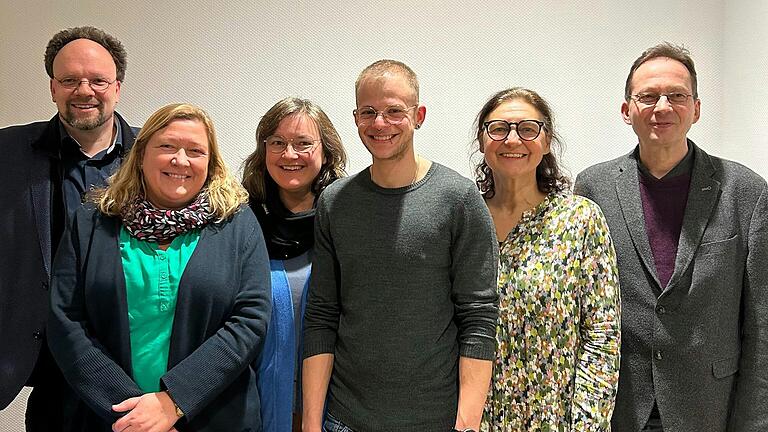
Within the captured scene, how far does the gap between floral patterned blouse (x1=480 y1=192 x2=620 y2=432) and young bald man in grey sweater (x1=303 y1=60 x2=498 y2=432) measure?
0.37ft

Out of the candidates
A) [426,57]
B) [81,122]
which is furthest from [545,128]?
[81,122]

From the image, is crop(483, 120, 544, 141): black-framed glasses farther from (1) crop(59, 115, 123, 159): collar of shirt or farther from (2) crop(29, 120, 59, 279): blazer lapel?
(2) crop(29, 120, 59, 279): blazer lapel

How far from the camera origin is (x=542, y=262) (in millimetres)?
1966

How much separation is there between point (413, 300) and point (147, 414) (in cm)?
74

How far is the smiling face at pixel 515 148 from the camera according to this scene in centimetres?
204

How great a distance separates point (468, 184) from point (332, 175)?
0.61 m

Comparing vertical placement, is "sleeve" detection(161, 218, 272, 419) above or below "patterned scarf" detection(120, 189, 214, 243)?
below

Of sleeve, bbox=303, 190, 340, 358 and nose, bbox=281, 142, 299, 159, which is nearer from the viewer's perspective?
sleeve, bbox=303, 190, 340, 358

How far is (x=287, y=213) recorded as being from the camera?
2.30 m

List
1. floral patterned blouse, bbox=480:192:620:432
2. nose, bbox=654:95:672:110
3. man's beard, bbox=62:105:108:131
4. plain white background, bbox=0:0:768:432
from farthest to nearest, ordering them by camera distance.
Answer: plain white background, bbox=0:0:768:432 < man's beard, bbox=62:105:108:131 < nose, bbox=654:95:672:110 < floral patterned blouse, bbox=480:192:620:432

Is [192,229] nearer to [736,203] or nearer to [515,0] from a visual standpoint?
[736,203]

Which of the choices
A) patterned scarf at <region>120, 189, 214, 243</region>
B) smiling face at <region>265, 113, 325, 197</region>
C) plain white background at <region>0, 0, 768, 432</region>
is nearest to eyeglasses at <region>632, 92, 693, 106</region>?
smiling face at <region>265, 113, 325, 197</region>

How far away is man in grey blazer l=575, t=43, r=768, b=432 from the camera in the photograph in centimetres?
207

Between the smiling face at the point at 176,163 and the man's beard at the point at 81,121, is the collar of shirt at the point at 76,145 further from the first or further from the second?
the smiling face at the point at 176,163
